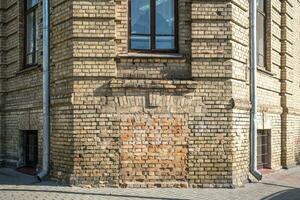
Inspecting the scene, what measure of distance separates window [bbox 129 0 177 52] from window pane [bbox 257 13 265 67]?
119 inches

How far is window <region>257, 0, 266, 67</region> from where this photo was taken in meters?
12.3

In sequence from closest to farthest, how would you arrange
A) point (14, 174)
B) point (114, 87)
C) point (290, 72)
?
1. point (114, 87)
2. point (14, 174)
3. point (290, 72)

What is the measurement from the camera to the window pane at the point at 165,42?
395 inches

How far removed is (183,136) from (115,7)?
8.89 feet

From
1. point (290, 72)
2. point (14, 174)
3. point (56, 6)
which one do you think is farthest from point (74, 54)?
point (290, 72)

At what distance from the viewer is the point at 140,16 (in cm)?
1003

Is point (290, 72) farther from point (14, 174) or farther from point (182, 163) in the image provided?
point (14, 174)

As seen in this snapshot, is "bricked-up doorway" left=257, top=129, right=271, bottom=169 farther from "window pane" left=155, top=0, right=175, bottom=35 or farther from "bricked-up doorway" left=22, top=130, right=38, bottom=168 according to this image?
"bricked-up doorway" left=22, top=130, right=38, bottom=168

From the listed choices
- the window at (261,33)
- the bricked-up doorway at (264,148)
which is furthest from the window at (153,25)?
the bricked-up doorway at (264,148)

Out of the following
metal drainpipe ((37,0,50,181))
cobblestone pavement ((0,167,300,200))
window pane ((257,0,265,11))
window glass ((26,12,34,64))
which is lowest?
cobblestone pavement ((0,167,300,200))

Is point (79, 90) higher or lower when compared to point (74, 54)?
lower

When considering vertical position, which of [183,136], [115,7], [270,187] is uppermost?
[115,7]

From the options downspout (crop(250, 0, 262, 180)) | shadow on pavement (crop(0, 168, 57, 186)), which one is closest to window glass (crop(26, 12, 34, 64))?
shadow on pavement (crop(0, 168, 57, 186))

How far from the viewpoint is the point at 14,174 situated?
38.8 feet
